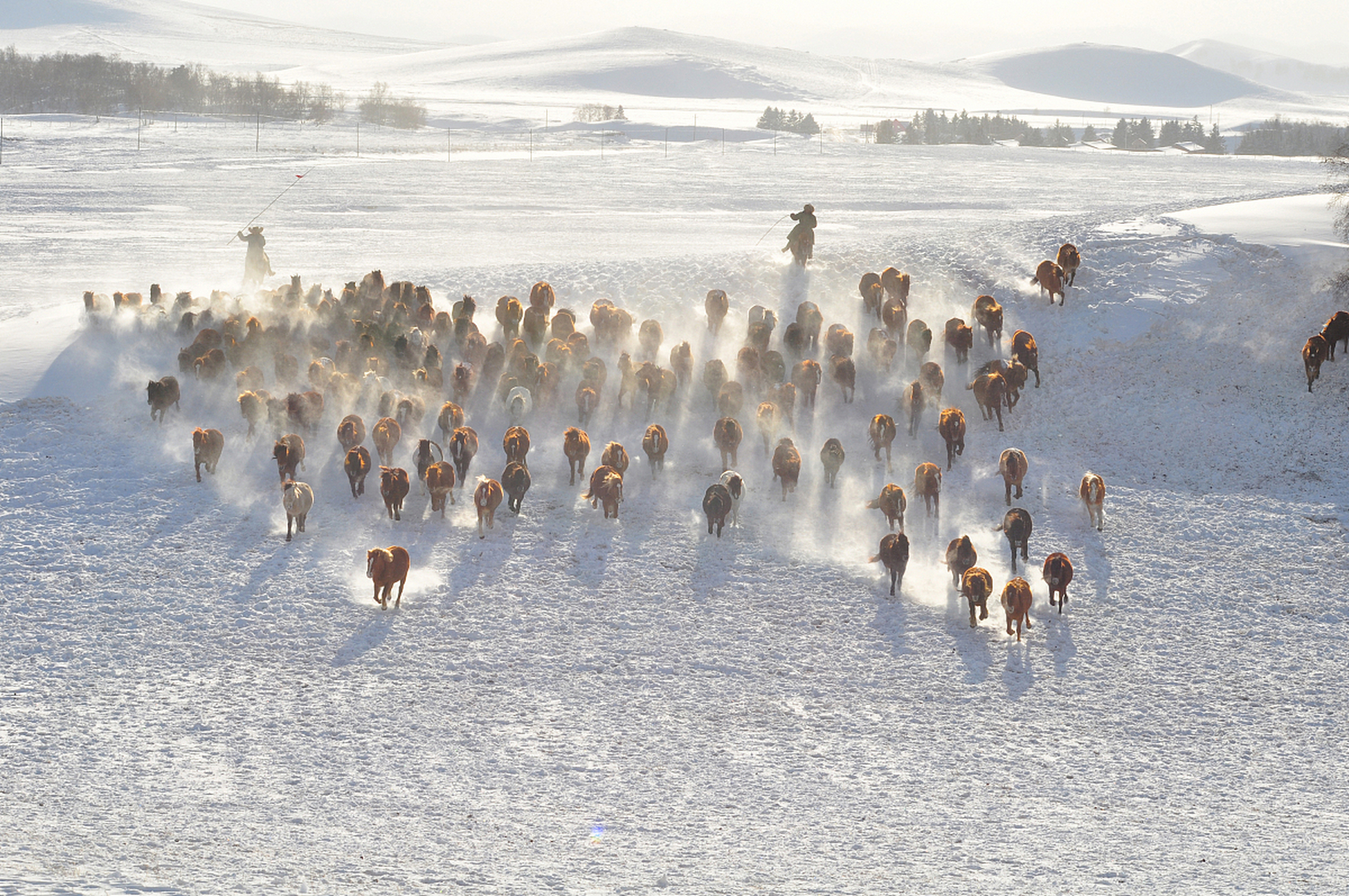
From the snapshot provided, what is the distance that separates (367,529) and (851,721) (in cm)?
838

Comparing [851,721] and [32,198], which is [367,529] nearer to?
[851,721]

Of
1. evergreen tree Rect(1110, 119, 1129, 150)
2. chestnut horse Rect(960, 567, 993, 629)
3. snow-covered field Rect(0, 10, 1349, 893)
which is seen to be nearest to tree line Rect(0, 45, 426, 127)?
evergreen tree Rect(1110, 119, 1129, 150)

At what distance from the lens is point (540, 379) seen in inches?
804

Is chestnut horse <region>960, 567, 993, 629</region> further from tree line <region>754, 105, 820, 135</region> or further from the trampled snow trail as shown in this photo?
tree line <region>754, 105, 820, 135</region>

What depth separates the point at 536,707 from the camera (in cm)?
1238

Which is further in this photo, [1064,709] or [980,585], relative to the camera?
[980,585]

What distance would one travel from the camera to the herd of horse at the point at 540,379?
678 inches

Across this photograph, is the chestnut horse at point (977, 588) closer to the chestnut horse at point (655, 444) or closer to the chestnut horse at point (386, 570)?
the chestnut horse at point (655, 444)

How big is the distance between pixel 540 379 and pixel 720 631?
25.9 feet

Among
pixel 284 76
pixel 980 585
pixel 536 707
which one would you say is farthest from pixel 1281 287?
pixel 284 76

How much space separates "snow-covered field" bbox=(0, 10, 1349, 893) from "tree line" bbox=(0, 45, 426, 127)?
223ft

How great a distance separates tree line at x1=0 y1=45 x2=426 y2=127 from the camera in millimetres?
88250

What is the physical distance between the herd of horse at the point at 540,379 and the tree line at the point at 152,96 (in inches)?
2755

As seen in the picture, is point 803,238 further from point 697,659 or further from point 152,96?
point 152,96
